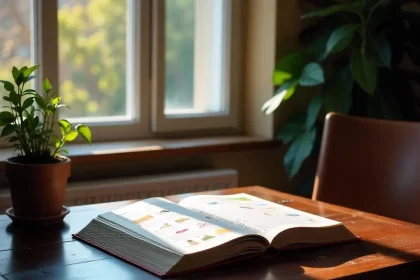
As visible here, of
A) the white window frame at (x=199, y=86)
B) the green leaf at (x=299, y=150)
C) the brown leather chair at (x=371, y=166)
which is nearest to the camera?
the brown leather chair at (x=371, y=166)

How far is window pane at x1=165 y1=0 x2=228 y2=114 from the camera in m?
2.73

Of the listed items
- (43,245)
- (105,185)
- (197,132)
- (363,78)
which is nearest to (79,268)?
(43,245)

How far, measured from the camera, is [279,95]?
2549 millimetres

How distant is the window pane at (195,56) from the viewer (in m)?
2.73


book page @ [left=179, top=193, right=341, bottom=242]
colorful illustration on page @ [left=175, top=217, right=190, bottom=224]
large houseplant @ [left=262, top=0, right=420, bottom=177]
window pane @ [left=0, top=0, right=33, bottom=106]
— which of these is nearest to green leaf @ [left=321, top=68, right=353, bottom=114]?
large houseplant @ [left=262, top=0, right=420, bottom=177]

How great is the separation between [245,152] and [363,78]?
1.99 ft

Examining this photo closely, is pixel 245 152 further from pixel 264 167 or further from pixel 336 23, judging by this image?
pixel 336 23

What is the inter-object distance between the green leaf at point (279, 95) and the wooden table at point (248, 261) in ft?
3.17

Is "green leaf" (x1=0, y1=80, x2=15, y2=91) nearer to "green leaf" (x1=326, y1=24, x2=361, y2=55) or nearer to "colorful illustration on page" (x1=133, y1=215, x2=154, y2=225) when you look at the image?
"colorful illustration on page" (x1=133, y1=215, x2=154, y2=225)

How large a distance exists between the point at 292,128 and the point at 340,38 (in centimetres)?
44

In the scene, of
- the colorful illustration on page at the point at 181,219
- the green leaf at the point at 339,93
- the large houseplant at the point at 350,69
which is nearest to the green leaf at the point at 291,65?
the large houseplant at the point at 350,69

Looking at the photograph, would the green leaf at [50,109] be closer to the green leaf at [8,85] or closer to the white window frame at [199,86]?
the green leaf at [8,85]

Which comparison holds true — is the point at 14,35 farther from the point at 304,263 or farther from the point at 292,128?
the point at 304,263

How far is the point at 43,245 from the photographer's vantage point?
1.41m
